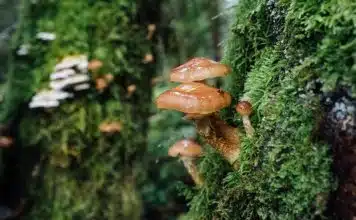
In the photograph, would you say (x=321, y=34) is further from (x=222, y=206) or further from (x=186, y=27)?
(x=186, y=27)

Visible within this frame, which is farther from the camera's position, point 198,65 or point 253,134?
point 198,65

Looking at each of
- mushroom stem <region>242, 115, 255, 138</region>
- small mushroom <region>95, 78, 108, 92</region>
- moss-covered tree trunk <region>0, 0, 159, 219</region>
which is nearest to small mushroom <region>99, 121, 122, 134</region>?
moss-covered tree trunk <region>0, 0, 159, 219</region>

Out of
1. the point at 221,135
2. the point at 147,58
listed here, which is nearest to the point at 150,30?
the point at 147,58

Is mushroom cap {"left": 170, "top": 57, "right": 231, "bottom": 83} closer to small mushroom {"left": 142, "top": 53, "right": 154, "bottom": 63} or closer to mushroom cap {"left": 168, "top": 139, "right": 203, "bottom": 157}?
mushroom cap {"left": 168, "top": 139, "right": 203, "bottom": 157}

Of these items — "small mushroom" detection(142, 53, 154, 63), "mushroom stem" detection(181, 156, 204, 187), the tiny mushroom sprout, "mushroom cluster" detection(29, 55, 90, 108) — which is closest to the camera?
"mushroom stem" detection(181, 156, 204, 187)

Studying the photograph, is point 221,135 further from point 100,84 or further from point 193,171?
point 100,84

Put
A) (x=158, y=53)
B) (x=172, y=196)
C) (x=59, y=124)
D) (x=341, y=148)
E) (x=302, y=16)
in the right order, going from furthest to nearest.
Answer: (x=172, y=196), (x=158, y=53), (x=59, y=124), (x=302, y=16), (x=341, y=148)

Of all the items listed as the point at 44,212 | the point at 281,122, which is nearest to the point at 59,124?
the point at 44,212
